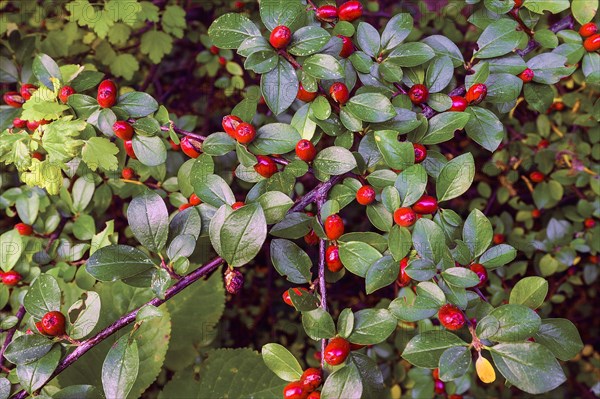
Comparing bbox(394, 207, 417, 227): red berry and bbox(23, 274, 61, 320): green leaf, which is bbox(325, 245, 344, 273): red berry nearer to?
bbox(394, 207, 417, 227): red berry

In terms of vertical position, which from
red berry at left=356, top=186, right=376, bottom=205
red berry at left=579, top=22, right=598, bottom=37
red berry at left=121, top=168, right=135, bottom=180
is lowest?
red berry at left=121, top=168, right=135, bottom=180

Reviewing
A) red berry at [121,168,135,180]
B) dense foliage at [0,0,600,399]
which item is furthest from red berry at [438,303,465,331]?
red berry at [121,168,135,180]

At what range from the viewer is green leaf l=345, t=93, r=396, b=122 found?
111 centimetres

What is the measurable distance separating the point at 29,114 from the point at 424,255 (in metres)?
1.08

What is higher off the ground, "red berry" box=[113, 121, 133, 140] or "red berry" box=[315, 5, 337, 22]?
"red berry" box=[315, 5, 337, 22]

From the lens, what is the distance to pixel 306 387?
100 cm

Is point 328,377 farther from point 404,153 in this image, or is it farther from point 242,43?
point 242,43

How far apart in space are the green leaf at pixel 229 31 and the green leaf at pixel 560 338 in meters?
0.95

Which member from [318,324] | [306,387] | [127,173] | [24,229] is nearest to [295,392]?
[306,387]

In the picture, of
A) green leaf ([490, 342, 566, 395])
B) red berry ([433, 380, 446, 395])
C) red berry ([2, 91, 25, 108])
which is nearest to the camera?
green leaf ([490, 342, 566, 395])

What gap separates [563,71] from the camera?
1.32 meters

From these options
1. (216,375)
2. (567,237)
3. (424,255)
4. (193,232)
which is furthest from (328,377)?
(567,237)

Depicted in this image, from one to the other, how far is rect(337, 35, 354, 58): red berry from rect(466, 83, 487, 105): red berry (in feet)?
1.04

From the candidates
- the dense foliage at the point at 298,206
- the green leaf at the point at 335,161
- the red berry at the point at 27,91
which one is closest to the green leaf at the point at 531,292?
the dense foliage at the point at 298,206
